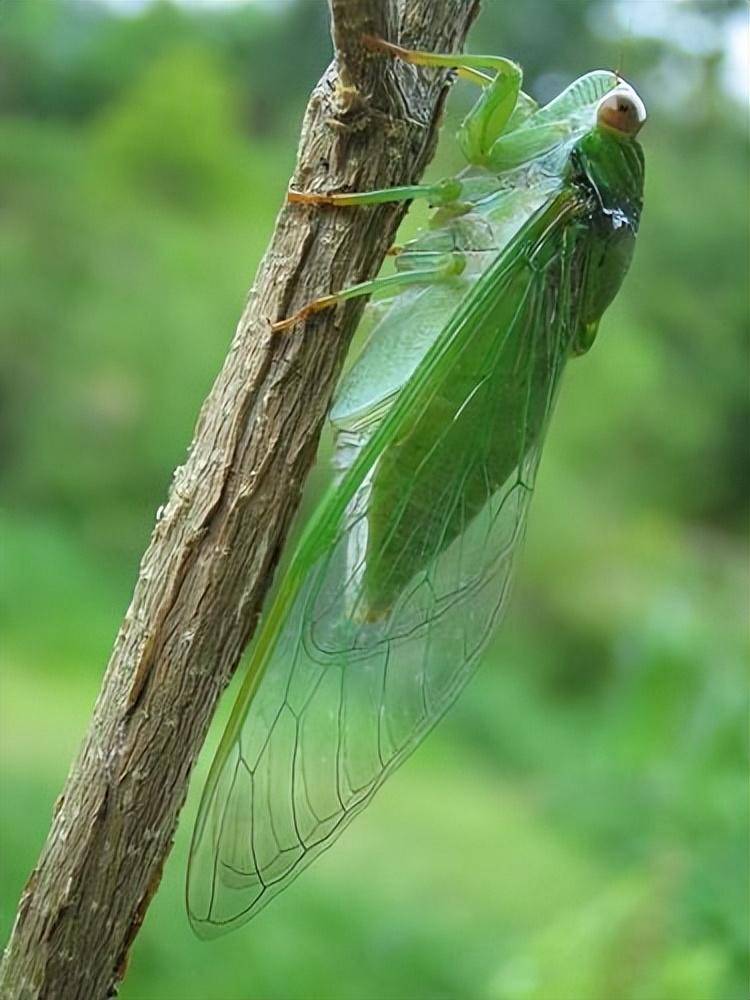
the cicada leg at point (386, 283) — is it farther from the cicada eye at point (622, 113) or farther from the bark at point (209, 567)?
the cicada eye at point (622, 113)

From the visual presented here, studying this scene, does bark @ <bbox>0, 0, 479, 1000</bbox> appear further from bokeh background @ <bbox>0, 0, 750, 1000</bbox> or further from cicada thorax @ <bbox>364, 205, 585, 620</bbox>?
bokeh background @ <bbox>0, 0, 750, 1000</bbox>

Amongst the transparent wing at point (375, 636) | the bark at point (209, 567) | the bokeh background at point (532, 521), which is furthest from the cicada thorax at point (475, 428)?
the bokeh background at point (532, 521)

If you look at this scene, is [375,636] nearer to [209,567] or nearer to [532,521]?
→ [209,567]

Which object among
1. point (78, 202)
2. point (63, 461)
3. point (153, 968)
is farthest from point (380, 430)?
point (78, 202)

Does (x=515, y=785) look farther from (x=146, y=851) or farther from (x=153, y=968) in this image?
(x=146, y=851)

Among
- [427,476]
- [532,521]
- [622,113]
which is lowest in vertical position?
[427,476]

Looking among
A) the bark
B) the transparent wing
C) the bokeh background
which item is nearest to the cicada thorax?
the transparent wing

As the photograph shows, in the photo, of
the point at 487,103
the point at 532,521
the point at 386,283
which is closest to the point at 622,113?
the point at 487,103
